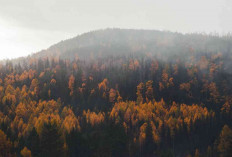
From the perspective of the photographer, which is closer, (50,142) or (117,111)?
(50,142)

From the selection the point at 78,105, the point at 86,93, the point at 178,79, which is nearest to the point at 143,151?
the point at 78,105

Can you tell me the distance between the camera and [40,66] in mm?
195750

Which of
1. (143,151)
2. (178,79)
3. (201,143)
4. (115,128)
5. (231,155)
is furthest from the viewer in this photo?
(178,79)

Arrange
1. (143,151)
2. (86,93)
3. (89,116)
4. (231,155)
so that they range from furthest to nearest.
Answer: (86,93), (89,116), (143,151), (231,155)

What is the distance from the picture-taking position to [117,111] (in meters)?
120

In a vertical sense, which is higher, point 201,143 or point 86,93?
point 86,93

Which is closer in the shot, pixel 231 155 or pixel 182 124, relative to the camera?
pixel 231 155

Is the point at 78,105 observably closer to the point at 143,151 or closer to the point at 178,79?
the point at 143,151

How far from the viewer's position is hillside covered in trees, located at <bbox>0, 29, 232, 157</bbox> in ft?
242

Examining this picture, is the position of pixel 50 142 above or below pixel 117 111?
above

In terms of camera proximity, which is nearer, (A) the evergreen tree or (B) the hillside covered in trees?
(A) the evergreen tree

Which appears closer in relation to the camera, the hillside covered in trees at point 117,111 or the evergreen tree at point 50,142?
the evergreen tree at point 50,142

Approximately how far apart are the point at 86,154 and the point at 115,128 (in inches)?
511

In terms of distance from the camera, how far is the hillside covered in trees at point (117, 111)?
73.9m
